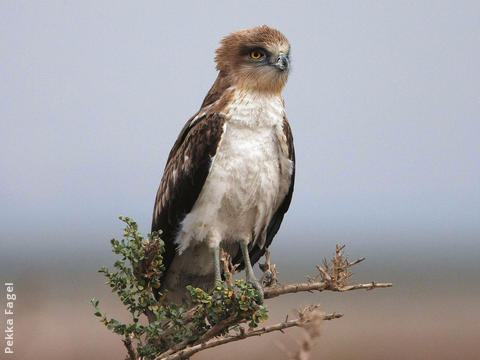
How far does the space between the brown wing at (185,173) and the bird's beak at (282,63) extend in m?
0.65

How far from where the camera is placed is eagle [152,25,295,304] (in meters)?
6.27

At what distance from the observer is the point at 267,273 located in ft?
19.8

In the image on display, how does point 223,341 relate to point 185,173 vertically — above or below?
below

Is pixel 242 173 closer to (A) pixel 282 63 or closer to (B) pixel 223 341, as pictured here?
(A) pixel 282 63

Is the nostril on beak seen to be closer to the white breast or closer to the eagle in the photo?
the eagle

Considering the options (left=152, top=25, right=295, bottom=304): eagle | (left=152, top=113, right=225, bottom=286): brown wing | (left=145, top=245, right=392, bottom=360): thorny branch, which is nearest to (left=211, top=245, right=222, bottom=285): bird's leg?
(left=152, top=25, right=295, bottom=304): eagle

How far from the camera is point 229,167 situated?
6258 millimetres

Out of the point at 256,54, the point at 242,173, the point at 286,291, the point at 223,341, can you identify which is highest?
the point at 256,54

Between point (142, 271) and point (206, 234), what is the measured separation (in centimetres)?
106

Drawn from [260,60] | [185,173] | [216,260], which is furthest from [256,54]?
[216,260]

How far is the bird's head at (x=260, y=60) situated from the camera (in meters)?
6.48

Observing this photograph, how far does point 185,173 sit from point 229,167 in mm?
365

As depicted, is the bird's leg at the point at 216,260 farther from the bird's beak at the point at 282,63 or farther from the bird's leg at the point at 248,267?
the bird's beak at the point at 282,63

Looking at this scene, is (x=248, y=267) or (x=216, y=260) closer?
(x=216, y=260)
